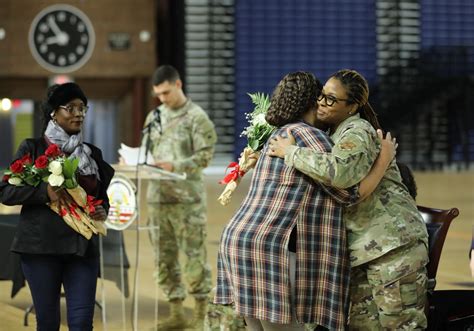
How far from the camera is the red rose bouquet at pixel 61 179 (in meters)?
4.00

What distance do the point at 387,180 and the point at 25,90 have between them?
16991 mm

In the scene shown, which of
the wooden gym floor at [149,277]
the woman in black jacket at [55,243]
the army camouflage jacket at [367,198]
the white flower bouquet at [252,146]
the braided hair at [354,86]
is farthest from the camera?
the wooden gym floor at [149,277]

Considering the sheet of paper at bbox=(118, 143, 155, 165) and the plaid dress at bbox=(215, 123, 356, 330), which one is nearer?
the plaid dress at bbox=(215, 123, 356, 330)

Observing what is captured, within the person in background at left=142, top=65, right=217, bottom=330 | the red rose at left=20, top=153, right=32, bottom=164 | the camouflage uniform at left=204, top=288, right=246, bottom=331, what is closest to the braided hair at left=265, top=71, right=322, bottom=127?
the red rose at left=20, top=153, right=32, bottom=164

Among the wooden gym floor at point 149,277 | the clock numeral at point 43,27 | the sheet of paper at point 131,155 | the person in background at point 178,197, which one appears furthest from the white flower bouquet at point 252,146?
the clock numeral at point 43,27

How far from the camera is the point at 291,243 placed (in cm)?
361

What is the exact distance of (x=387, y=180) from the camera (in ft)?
12.3

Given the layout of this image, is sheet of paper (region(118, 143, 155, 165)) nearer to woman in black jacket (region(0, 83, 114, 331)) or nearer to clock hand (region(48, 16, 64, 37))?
woman in black jacket (region(0, 83, 114, 331))

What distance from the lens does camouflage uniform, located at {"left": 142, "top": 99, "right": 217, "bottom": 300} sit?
22.1ft

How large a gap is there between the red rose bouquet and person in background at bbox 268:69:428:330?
2.90ft

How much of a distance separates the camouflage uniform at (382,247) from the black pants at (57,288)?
104 centimetres

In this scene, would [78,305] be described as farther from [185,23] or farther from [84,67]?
[185,23]

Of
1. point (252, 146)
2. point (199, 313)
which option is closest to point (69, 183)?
point (252, 146)

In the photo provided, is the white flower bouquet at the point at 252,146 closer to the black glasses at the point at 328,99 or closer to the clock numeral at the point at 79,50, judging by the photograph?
the black glasses at the point at 328,99
